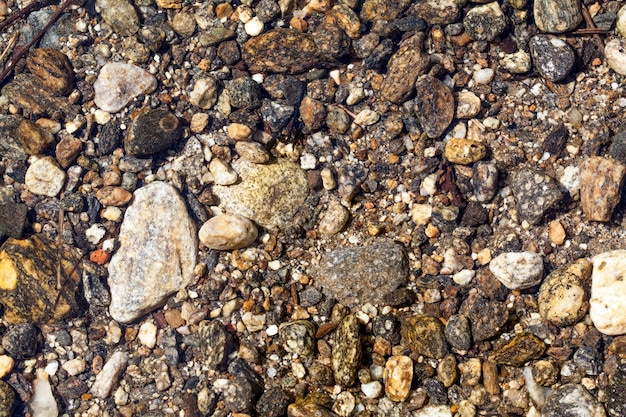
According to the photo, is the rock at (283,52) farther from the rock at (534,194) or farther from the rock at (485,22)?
the rock at (534,194)

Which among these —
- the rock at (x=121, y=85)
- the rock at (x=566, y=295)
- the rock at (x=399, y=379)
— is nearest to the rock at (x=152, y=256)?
the rock at (x=121, y=85)

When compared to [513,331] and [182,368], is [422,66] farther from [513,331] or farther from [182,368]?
[182,368]

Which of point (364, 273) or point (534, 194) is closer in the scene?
point (534, 194)

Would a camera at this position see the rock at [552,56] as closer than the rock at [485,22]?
Yes

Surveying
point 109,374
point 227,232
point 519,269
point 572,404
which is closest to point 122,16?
point 227,232

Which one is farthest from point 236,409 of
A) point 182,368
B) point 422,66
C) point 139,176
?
point 422,66

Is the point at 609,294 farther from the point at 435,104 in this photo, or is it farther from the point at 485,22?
the point at 485,22
